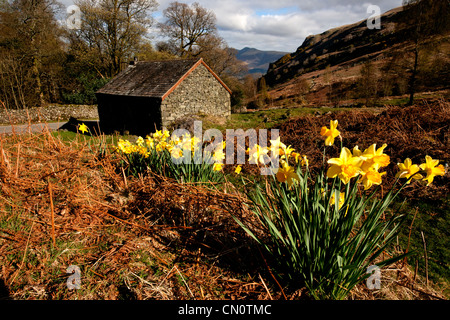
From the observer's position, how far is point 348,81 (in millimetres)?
31375

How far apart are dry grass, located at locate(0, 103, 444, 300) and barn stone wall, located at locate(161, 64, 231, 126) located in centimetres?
1340

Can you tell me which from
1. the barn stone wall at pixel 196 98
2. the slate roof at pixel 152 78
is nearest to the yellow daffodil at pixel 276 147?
the slate roof at pixel 152 78

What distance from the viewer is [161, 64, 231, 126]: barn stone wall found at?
16.2m

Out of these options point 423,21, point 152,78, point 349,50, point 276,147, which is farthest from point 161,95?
point 349,50

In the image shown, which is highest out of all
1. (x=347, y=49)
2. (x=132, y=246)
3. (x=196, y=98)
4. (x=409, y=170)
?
(x=347, y=49)

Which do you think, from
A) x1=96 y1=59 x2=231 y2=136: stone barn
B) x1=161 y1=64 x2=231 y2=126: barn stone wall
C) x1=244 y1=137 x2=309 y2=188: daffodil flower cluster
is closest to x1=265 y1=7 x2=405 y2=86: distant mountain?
x1=161 y1=64 x2=231 y2=126: barn stone wall

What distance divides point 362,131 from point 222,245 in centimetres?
699

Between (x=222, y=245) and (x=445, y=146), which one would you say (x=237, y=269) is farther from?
(x=445, y=146)

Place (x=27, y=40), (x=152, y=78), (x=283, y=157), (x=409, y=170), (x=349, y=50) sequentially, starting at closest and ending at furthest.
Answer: (x=409, y=170)
(x=283, y=157)
(x=152, y=78)
(x=27, y=40)
(x=349, y=50)

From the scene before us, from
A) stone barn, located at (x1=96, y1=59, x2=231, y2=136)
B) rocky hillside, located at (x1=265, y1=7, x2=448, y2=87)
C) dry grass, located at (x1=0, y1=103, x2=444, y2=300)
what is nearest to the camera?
Result: dry grass, located at (x1=0, y1=103, x2=444, y2=300)

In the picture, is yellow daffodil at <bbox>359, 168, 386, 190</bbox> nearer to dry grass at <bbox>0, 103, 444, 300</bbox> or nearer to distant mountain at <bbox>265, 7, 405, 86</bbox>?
dry grass at <bbox>0, 103, 444, 300</bbox>

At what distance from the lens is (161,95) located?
601 inches

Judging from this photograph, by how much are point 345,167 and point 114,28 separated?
3132 cm

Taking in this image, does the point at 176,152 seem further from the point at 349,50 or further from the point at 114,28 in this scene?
the point at 349,50
